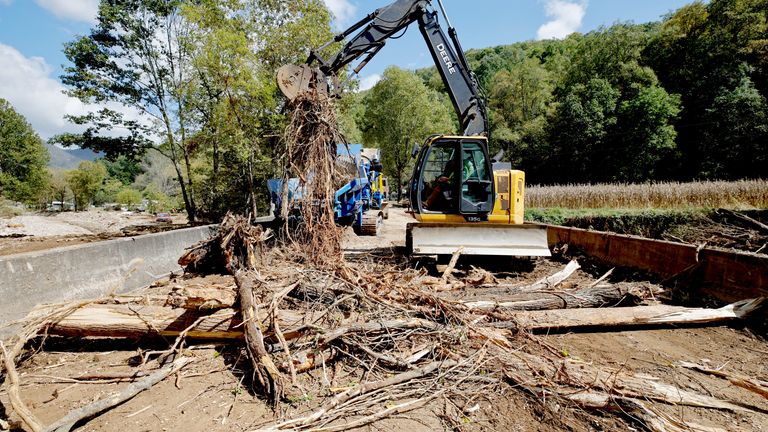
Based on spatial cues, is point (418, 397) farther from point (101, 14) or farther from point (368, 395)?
point (101, 14)

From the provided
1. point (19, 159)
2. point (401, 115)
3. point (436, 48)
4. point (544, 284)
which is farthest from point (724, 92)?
point (19, 159)

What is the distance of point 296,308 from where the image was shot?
364 cm

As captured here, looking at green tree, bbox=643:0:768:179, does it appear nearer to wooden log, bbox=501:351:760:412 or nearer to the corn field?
the corn field

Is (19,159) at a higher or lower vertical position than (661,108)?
lower

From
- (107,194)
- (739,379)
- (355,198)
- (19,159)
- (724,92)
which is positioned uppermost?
(724,92)

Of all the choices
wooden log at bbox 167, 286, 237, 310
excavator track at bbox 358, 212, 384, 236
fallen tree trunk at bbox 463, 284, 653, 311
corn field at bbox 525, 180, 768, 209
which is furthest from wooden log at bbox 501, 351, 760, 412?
corn field at bbox 525, 180, 768, 209

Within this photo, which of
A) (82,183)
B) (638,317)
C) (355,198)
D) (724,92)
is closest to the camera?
(638,317)

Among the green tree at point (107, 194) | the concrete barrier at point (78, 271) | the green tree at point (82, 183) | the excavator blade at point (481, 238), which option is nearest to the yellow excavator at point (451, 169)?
the excavator blade at point (481, 238)

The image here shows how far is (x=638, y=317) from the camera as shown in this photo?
3.73 meters

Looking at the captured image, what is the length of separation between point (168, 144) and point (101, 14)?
6.06m

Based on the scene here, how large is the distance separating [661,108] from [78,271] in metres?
36.5

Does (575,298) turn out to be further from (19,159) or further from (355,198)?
(19,159)

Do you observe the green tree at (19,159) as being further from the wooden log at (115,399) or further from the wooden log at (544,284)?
the wooden log at (544,284)

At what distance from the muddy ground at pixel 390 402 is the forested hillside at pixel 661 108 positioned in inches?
1197
